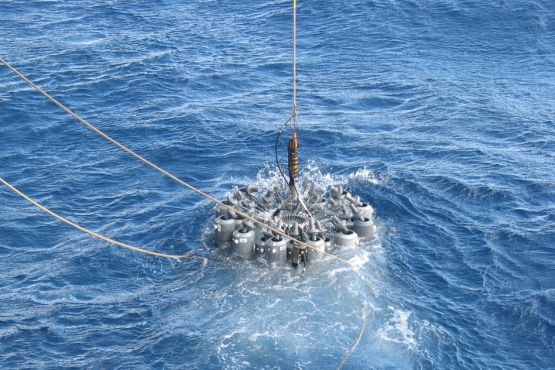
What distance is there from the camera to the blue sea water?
160 feet

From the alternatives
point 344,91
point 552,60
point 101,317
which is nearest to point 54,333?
point 101,317

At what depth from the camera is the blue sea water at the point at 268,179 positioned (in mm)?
48781

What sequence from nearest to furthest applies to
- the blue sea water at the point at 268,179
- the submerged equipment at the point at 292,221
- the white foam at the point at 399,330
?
the white foam at the point at 399,330 < the blue sea water at the point at 268,179 < the submerged equipment at the point at 292,221

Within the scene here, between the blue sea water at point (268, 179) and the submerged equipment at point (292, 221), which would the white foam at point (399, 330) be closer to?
the blue sea water at point (268, 179)

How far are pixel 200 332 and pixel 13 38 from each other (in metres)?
63.6

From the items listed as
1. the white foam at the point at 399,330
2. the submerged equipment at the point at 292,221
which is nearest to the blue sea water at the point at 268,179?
the white foam at the point at 399,330

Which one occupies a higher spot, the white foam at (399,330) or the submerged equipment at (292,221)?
the submerged equipment at (292,221)

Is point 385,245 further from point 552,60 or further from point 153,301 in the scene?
point 552,60

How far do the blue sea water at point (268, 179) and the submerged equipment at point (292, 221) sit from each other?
1498 mm

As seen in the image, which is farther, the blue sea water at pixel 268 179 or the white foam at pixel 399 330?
the blue sea water at pixel 268 179

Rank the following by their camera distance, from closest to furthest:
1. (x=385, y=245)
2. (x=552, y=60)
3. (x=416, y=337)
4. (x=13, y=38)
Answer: (x=416, y=337)
(x=385, y=245)
(x=552, y=60)
(x=13, y=38)

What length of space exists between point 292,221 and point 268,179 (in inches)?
434

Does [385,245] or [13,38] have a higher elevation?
[13,38]

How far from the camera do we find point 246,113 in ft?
269
